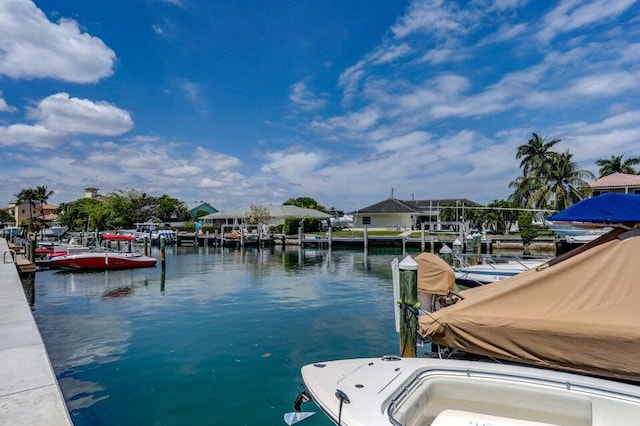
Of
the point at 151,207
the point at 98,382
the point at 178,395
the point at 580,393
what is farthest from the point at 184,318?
the point at 151,207

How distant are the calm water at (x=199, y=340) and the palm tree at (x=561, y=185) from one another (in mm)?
26427

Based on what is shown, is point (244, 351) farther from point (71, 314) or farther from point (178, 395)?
point (71, 314)

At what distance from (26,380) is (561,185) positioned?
42996 millimetres

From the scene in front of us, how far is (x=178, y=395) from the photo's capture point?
22.4ft

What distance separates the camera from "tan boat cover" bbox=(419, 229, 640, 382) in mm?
4238

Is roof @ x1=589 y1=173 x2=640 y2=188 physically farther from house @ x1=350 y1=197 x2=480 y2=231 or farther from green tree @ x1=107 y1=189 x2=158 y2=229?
green tree @ x1=107 y1=189 x2=158 y2=229

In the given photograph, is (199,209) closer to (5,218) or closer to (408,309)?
(5,218)

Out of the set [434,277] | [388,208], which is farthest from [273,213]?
[434,277]

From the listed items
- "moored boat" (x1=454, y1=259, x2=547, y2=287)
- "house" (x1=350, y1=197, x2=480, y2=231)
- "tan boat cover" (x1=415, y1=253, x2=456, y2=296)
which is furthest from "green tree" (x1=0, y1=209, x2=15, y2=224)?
"tan boat cover" (x1=415, y1=253, x2=456, y2=296)

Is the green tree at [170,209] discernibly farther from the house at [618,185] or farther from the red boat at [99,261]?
the house at [618,185]

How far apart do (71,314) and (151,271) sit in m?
11.1

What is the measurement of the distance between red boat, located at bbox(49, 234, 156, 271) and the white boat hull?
23144mm

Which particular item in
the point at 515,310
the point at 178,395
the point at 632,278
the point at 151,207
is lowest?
the point at 178,395

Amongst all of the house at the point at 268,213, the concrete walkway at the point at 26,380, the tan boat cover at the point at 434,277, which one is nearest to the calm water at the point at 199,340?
the concrete walkway at the point at 26,380
